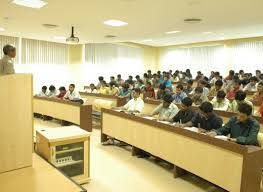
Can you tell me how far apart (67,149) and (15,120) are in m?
1.37

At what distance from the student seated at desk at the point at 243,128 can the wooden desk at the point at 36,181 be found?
1.96 meters

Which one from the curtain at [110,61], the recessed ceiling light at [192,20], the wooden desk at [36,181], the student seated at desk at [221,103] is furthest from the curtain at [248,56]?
the wooden desk at [36,181]

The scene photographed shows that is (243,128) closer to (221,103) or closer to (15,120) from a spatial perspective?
(221,103)

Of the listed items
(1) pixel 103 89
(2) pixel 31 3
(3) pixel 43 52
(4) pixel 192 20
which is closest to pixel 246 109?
(4) pixel 192 20

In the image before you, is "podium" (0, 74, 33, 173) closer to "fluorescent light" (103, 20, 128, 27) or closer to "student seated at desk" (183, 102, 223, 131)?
"student seated at desk" (183, 102, 223, 131)

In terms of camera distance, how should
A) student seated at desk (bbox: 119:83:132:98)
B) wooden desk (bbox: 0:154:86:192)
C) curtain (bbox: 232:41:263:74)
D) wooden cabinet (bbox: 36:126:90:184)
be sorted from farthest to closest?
curtain (bbox: 232:41:263:74) < student seated at desk (bbox: 119:83:132:98) < wooden cabinet (bbox: 36:126:90:184) < wooden desk (bbox: 0:154:86:192)

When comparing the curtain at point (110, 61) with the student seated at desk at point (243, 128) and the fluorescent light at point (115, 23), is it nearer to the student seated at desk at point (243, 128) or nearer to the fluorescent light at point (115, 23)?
the fluorescent light at point (115, 23)

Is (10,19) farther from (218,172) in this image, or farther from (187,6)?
(218,172)

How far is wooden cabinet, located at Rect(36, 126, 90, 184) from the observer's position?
286cm

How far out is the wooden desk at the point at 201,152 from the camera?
2615 millimetres

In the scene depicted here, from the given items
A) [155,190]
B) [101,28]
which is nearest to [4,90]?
[155,190]

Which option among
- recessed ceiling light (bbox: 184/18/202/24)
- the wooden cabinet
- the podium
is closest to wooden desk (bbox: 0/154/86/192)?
the podium

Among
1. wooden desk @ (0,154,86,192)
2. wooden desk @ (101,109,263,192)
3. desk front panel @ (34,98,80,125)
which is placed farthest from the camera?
desk front panel @ (34,98,80,125)

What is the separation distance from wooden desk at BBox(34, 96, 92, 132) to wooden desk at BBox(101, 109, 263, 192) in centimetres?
180
